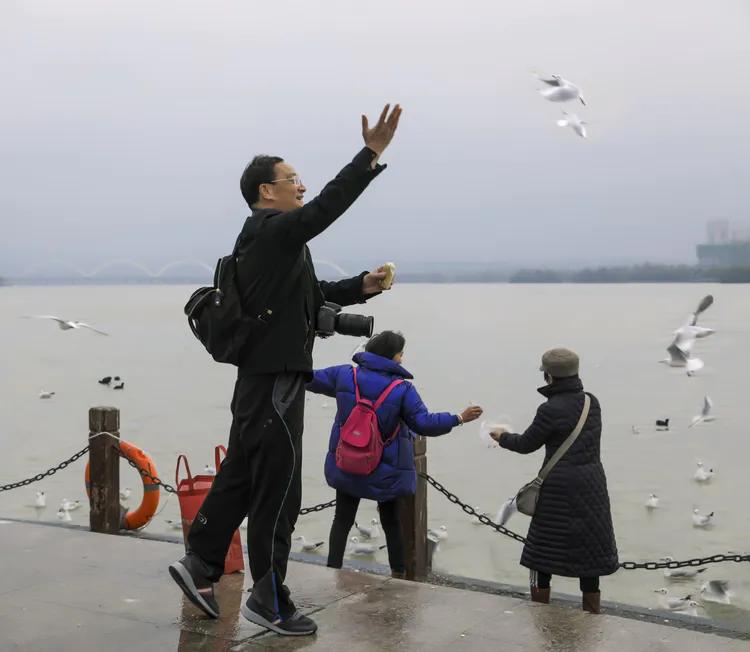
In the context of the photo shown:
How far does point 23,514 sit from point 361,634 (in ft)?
42.5

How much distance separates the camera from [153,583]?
18.0 ft

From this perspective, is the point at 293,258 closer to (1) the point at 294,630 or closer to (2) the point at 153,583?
(1) the point at 294,630

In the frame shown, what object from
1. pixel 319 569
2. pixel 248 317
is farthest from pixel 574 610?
pixel 248 317

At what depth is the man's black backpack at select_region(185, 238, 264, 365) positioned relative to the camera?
432 centimetres

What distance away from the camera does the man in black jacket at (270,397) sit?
14.2 ft

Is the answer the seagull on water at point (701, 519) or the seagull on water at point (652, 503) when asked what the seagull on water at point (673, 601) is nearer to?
the seagull on water at point (701, 519)

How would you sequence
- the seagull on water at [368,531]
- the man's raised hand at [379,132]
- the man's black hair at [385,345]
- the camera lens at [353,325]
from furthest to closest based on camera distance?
the seagull on water at [368,531] → the man's black hair at [385,345] → the camera lens at [353,325] → the man's raised hand at [379,132]

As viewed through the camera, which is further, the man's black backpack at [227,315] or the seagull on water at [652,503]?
the seagull on water at [652,503]

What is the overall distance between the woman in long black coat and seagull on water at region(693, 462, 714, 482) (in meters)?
15.7

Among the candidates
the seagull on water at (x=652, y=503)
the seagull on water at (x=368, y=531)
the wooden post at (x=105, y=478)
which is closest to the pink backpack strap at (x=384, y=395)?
the wooden post at (x=105, y=478)

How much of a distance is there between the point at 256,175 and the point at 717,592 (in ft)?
25.3

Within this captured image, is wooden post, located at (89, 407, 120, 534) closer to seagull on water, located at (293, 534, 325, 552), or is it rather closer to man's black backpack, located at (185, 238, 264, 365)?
man's black backpack, located at (185, 238, 264, 365)

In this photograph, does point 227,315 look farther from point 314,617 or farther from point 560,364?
point 560,364

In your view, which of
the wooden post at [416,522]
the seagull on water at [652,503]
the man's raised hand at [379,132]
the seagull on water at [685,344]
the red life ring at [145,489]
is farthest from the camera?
the seagull on water at [652,503]
